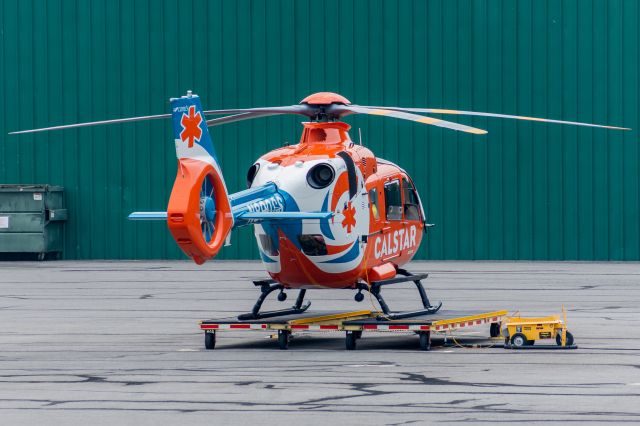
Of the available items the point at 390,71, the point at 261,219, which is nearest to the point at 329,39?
the point at 390,71

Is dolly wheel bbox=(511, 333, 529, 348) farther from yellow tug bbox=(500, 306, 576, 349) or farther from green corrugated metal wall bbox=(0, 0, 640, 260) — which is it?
green corrugated metal wall bbox=(0, 0, 640, 260)

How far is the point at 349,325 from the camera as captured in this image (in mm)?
16188

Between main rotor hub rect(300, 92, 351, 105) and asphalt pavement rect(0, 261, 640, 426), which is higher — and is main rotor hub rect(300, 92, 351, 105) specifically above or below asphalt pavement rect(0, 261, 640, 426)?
above

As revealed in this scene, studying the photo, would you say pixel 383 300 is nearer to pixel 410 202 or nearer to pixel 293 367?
pixel 410 202

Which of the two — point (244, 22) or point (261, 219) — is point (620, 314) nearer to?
point (261, 219)

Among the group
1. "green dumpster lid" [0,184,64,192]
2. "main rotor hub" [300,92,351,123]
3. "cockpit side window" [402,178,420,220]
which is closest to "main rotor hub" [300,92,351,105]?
"main rotor hub" [300,92,351,123]

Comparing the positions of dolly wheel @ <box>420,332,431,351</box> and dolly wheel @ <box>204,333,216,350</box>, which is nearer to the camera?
dolly wheel @ <box>420,332,431,351</box>

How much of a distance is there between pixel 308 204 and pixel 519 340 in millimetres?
3217

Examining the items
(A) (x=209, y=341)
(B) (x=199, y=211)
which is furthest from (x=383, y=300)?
(B) (x=199, y=211)

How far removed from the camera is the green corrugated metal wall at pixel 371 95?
33812mm

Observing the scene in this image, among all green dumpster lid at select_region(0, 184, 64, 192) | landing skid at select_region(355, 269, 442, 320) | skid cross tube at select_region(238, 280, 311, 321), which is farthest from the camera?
green dumpster lid at select_region(0, 184, 64, 192)

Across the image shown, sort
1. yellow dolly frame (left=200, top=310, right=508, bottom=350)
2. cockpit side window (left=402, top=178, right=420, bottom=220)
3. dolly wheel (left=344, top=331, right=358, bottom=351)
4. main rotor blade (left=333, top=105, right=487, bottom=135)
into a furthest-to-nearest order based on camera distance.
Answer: cockpit side window (left=402, top=178, right=420, bottom=220), dolly wheel (left=344, top=331, right=358, bottom=351), yellow dolly frame (left=200, top=310, right=508, bottom=350), main rotor blade (left=333, top=105, right=487, bottom=135)

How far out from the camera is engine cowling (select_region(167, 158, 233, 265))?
1398 cm

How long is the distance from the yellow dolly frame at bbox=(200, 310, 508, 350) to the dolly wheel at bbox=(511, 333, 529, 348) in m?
0.78
